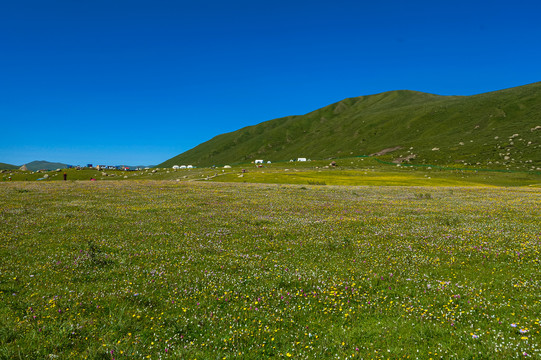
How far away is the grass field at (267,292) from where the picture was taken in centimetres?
680

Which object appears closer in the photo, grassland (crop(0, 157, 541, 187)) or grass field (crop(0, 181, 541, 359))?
grass field (crop(0, 181, 541, 359))

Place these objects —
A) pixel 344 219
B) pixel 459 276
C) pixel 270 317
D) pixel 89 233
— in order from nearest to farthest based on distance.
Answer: pixel 270 317
pixel 459 276
pixel 89 233
pixel 344 219

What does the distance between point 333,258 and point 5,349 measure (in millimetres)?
11673

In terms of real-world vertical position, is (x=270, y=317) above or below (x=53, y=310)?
below

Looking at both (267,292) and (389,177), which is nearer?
(267,292)

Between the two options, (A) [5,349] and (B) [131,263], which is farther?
(B) [131,263]

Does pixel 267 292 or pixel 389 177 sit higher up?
pixel 267 292

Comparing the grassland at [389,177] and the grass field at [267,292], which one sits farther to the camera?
the grassland at [389,177]

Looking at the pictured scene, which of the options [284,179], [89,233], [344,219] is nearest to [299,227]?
[344,219]

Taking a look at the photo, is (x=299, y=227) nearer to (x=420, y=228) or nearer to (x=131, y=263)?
(x=420, y=228)

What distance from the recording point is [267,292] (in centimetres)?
952

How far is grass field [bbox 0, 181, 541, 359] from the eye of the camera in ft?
22.3

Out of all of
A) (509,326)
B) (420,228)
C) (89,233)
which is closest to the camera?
(509,326)

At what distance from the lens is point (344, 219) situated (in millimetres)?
21844
